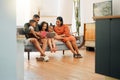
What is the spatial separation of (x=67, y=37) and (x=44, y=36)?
642mm

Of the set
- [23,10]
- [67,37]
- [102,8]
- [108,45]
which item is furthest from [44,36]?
[23,10]

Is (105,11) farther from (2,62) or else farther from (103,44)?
(2,62)

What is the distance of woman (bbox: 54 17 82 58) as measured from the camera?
5.59 meters

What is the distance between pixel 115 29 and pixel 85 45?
4.68 meters

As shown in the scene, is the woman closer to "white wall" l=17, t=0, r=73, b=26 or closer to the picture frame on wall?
the picture frame on wall

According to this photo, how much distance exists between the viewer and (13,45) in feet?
7.02

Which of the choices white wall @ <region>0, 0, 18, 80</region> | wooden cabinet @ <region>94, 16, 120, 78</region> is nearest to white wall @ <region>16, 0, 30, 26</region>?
wooden cabinet @ <region>94, 16, 120, 78</region>

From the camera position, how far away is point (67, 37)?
562cm

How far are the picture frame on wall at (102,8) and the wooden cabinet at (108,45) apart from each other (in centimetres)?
355

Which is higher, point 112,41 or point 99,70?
point 112,41

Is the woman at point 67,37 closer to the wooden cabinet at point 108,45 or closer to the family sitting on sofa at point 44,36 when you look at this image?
the family sitting on sofa at point 44,36

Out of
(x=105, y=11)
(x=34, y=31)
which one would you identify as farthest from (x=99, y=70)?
(x=105, y=11)

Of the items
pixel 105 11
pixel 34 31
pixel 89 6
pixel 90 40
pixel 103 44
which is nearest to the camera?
pixel 103 44

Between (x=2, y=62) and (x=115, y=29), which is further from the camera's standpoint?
(x=115, y=29)
